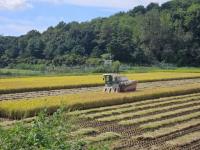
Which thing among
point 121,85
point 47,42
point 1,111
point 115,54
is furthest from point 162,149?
point 47,42

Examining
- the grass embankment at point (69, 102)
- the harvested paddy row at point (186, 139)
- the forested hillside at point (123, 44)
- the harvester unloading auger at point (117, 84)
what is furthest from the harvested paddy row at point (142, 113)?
the forested hillside at point (123, 44)

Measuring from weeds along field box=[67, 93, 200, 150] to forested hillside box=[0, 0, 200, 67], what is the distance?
49.0 m

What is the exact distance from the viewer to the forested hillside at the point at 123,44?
71.9 meters

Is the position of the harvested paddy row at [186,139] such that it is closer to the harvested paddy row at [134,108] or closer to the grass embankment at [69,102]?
the grass embankment at [69,102]

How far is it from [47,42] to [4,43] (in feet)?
27.7

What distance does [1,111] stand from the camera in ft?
56.5

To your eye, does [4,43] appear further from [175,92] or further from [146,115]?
[146,115]

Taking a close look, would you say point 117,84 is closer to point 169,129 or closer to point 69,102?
A: point 69,102

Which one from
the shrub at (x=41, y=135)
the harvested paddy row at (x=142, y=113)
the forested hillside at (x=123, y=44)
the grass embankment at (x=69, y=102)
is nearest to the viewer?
the shrub at (x=41, y=135)

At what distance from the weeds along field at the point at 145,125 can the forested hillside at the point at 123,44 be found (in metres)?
49.0

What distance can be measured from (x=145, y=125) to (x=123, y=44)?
57001mm

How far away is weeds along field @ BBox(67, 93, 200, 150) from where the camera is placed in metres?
12.7

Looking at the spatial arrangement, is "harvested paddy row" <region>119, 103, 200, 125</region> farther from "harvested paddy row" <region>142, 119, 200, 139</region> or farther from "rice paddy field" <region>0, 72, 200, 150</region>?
"harvested paddy row" <region>142, 119, 200, 139</region>

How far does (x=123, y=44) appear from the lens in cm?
7194
